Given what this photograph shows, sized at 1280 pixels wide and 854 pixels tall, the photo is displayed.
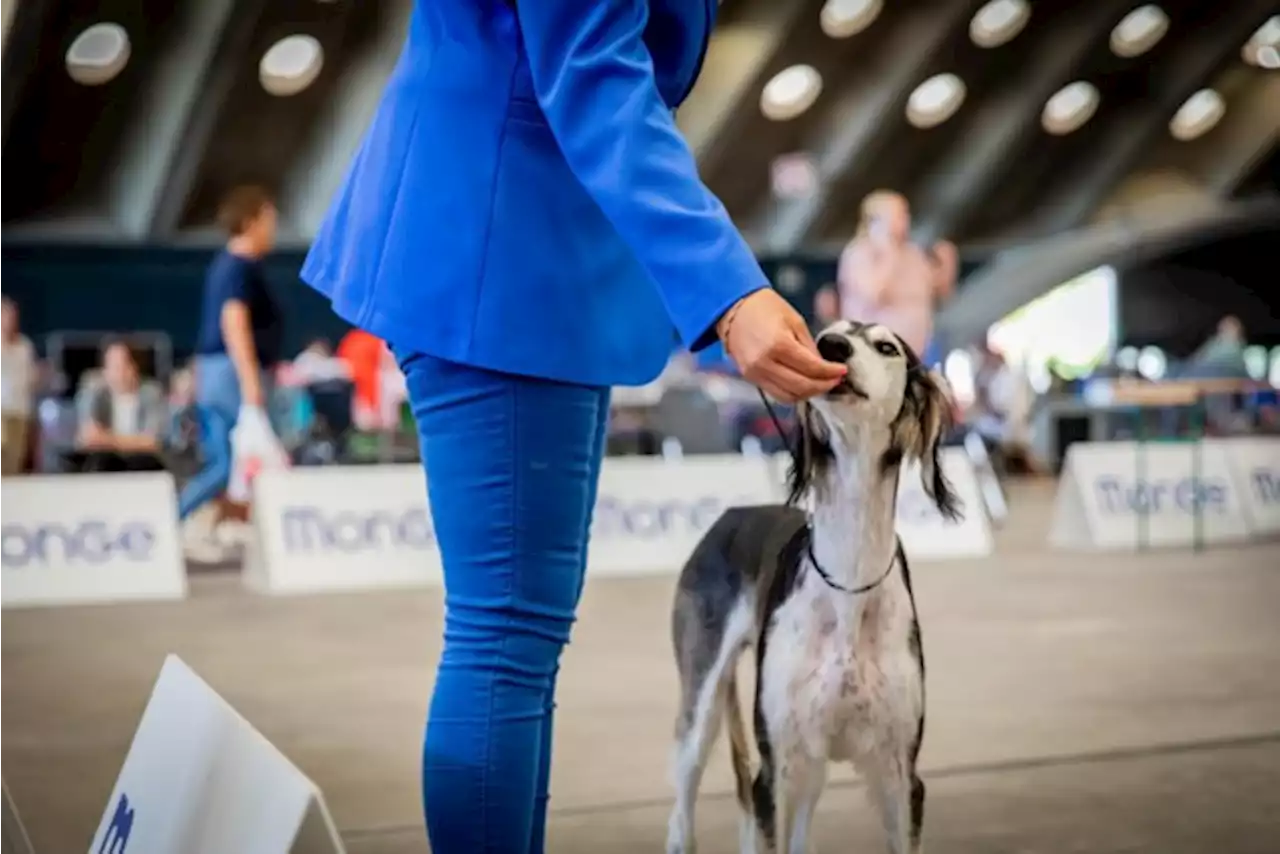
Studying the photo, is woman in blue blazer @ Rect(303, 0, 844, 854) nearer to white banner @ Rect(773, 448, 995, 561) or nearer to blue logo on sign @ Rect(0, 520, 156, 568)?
blue logo on sign @ Rect(0, 520, 156, 568)

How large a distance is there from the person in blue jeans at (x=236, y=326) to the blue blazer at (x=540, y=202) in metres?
5.44

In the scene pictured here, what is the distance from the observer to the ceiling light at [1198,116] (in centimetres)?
2278

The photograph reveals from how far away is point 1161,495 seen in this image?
8.56 meters

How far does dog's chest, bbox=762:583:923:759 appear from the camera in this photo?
228 cm

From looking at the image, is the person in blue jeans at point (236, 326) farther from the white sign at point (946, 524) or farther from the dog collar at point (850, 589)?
the dog collar at point (850, 589)

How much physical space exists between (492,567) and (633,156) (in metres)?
0.42

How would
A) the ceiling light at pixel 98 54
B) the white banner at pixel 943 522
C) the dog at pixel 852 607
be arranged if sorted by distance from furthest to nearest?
the ceiling light at pixel 98 54
the white banner at pixel 943 522
the dog at pixel 852 607

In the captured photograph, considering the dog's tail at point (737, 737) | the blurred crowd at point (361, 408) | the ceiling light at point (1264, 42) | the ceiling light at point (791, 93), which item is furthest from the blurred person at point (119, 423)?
the ceiling light at point (1264, 42)

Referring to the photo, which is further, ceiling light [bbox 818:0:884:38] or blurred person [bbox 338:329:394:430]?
ceiling light [bbox 818:0:884:38]

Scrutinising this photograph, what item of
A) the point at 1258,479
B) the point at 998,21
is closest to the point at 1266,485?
the point at 1258,479

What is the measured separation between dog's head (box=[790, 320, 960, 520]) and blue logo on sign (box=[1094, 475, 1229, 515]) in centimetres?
640

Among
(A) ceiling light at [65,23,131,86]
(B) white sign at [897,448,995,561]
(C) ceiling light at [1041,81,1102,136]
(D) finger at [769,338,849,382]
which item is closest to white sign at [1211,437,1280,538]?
(B) white sign at [897,448,995,561]

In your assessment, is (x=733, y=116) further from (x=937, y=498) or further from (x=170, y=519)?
(x=937, y=498)

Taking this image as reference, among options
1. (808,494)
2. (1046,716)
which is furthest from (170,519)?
(808,494)
